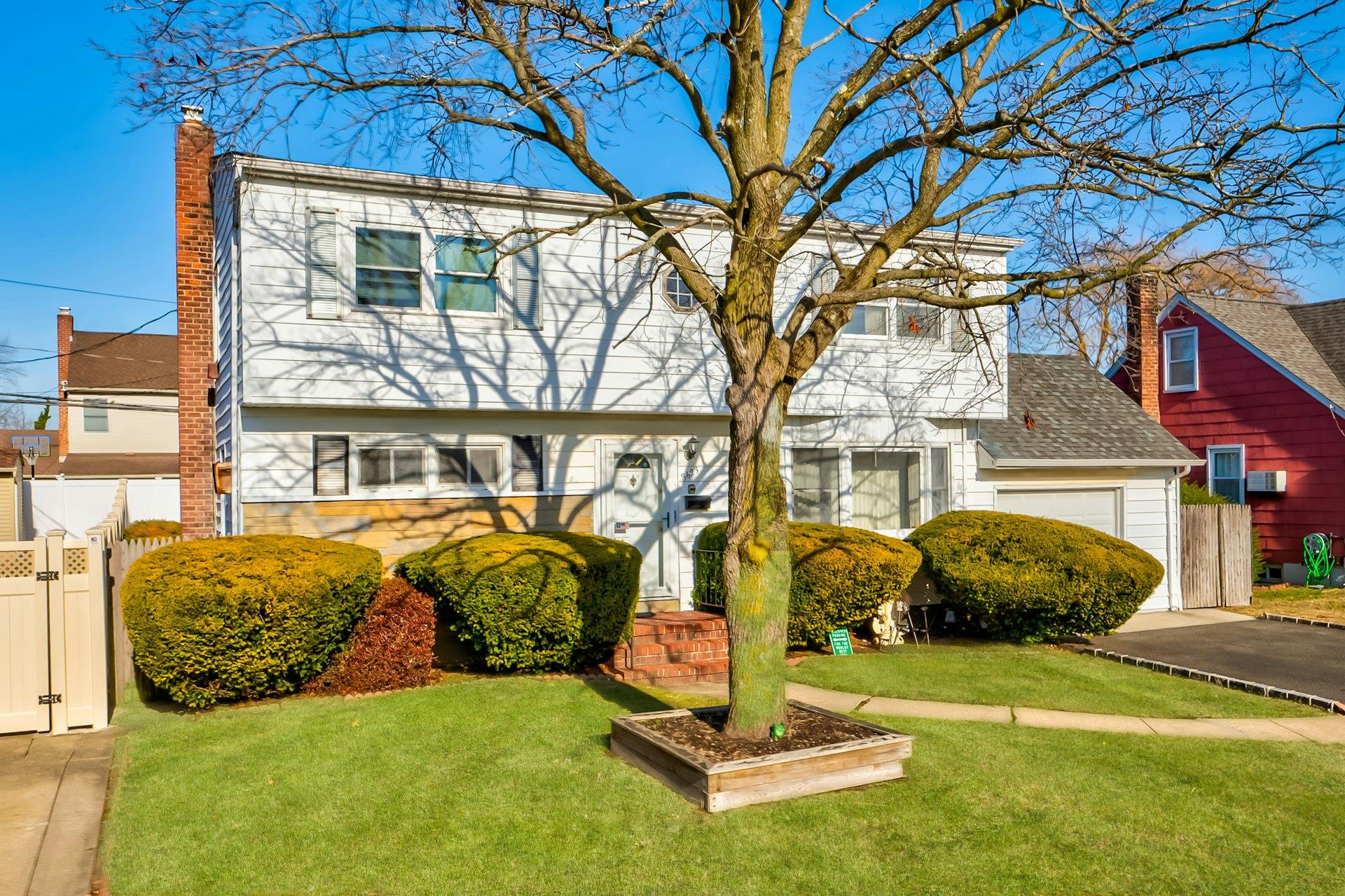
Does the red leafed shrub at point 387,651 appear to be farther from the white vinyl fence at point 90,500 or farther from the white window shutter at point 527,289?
the white vinyl fence at point 90,500

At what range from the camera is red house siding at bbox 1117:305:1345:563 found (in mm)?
19922

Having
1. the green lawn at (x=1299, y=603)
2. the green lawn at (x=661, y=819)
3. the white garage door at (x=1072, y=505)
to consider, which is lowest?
the green lawn at (x=1299, y=603)

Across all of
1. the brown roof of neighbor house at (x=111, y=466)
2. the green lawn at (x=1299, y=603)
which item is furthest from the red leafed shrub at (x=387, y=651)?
→ the brown roof of neighbor house at (x=111, y=466)

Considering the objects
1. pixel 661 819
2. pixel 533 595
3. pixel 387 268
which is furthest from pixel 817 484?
pixel 661 819

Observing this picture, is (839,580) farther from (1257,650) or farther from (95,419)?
(95,419)

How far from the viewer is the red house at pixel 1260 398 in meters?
20.0

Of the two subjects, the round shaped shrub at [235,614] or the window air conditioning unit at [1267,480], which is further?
the window air conditioning unit at [1267,480]

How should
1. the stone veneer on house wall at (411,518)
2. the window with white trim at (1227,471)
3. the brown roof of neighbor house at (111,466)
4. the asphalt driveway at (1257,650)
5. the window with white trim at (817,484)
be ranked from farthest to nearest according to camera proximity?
the brown roof of neighbor house at (111,466)
the window with white trim at (1227,471)
the window with white trim at (817,484)
the stone veneer on house wall at (411,518)
the asphalt driveway at (1257,650)

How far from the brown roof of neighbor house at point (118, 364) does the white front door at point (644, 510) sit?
27.8m

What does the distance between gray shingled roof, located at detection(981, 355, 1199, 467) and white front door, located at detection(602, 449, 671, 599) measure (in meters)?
5.42

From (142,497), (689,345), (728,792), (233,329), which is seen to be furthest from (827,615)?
(142,497)

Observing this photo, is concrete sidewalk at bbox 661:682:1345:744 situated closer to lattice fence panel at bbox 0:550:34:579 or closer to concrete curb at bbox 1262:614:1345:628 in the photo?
lattice fence panel at bbox 0:550:34:579

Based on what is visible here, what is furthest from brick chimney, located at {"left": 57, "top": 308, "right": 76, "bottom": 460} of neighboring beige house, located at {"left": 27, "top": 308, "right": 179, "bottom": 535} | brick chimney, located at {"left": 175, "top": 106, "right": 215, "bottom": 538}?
brick chimney, located at {"left": 175, "top": 106, "right": 215, "bottom": 538}

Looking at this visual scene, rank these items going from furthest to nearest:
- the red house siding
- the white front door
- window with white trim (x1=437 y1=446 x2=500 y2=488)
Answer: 1. the red house siding
2. the white front door
3. window with white trim (x1=437 y1=446 x2=500 y2=488)
